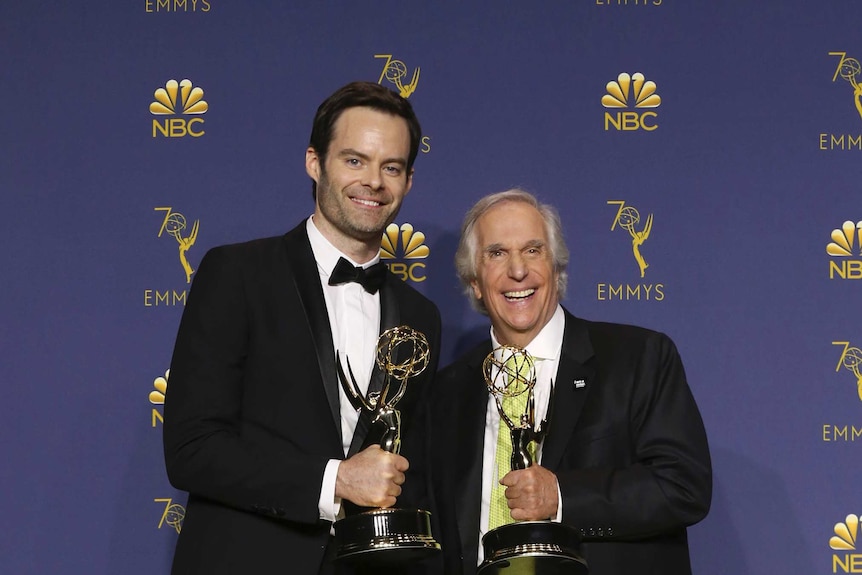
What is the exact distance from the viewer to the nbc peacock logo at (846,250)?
3213 mm

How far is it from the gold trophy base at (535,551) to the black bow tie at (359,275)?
0.64 m

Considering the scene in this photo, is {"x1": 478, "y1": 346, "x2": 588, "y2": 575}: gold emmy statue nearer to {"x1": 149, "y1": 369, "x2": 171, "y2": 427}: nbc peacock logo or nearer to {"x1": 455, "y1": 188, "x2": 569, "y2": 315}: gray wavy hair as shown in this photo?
{"x1": 455, "y1": 188, "x2": 569, "y2": 315}: gray wavy hair

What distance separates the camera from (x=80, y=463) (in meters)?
3.19

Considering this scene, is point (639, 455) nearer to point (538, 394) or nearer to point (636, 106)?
point (538, 394)

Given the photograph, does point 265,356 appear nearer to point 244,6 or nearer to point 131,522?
point 131,522

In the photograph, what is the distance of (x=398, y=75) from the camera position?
3320mm

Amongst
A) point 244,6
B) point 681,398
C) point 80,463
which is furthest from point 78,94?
point 681,398

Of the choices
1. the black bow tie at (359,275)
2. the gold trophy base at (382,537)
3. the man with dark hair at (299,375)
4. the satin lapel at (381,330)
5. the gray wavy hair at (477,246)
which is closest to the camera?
the gold trophy base at (382,537)

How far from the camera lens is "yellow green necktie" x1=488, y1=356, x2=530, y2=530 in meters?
2.48

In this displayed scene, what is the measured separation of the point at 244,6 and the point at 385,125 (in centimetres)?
109

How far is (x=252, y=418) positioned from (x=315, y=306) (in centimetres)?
27

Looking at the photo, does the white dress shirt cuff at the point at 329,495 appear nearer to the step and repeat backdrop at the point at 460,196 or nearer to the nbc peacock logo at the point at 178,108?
the step and repeat backdrop at the point at 460,196

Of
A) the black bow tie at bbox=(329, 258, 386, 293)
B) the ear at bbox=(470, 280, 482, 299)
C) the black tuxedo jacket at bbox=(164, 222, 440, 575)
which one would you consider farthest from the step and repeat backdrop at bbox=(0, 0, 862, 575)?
the black tuxedo jacket at bbox=(164, 222, 440, 575)

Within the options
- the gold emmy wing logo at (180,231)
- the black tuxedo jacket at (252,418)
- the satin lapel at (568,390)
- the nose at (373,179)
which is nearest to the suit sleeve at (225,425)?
the black tuxedo jacket at (252,418)
